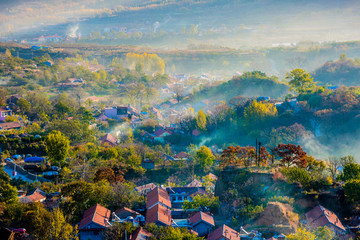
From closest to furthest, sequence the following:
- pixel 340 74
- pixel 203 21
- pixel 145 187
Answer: pixel 145 187
pixel 340 74
pixel 203 21

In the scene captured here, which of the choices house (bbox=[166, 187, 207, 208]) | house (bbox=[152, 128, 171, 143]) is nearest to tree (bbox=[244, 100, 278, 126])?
house (bbox=[152, 128, 171, 143])

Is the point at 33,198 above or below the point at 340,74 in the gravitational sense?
above

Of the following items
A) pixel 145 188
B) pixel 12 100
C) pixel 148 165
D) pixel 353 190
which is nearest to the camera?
pixel 353 190

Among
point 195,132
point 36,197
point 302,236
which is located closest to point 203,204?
point 302,236

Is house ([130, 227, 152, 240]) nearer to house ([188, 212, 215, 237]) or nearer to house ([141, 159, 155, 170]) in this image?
house ([188, 212, 215, 237])

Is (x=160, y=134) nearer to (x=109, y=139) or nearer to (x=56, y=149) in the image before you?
(x=109, y=139)

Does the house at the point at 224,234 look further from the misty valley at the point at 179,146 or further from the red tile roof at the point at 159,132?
the red tile roof at the point at 159,132

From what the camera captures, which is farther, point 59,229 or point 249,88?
point 249,88

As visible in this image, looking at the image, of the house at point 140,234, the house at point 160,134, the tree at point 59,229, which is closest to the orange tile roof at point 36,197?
the tree at point 59,229
